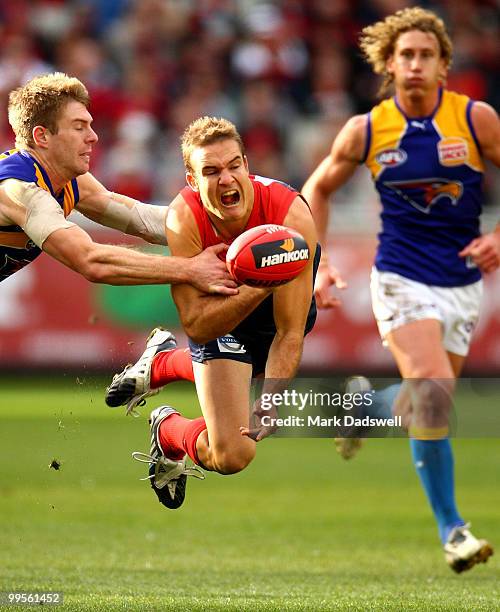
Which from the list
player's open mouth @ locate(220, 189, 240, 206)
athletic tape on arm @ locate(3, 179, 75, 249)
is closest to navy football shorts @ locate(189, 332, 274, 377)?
player's open mouth @ locate(220, 189, 240, 206)

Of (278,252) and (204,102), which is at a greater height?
(278,252)

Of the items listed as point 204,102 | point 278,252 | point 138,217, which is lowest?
point 204,102

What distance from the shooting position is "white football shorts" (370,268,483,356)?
7.74 metres

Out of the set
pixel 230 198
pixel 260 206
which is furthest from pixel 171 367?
pixel 230 198

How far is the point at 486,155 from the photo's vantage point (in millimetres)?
7770

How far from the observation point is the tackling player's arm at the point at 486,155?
7.49 m

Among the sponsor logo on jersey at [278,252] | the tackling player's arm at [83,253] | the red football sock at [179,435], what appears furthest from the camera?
the red football sock at [179,435]

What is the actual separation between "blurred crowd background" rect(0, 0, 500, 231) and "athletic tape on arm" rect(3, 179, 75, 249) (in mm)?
9115

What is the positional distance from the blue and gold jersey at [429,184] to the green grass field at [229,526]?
1.85 metres

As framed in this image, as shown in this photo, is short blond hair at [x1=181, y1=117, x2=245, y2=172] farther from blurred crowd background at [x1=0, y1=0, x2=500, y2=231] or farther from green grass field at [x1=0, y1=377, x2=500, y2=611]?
blurred crowd background at [x1=0, y1=0, x2=500, y2=231]

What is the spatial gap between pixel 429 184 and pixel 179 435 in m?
2.18

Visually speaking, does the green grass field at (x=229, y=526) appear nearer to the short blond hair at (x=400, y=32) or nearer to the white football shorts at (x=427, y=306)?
the white football shorts at (x=427, y=306)

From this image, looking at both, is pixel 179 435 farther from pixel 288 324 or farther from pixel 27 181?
pixel 27 181

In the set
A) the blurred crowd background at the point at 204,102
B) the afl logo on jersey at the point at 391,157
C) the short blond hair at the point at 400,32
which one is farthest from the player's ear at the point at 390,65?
the blurred crowd background at the point at 204,102
